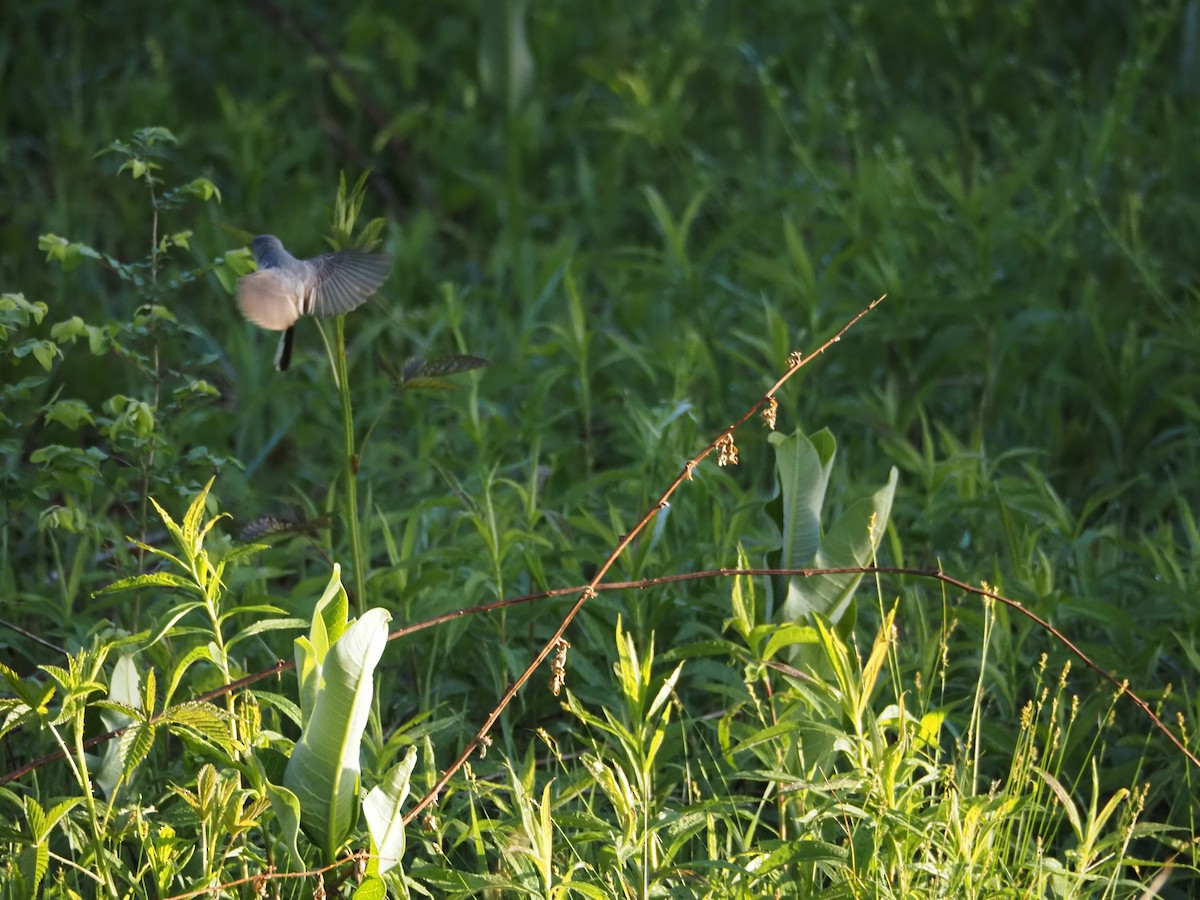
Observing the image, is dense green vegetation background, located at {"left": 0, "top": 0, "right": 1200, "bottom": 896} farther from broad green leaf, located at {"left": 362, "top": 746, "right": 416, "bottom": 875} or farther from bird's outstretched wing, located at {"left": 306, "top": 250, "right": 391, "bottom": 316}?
bird's outstretched wing, located at {"left": 306, "top": 250, "right": 391, "bottom": 316}

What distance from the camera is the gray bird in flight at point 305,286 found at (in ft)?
5.55

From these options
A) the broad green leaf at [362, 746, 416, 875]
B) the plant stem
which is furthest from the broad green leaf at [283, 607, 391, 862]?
the plant stem

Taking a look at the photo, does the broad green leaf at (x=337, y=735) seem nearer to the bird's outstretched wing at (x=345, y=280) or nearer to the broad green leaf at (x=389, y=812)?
the broad green leaf at (x=389, y=812)

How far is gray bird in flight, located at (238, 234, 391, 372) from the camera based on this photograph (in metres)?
1.69

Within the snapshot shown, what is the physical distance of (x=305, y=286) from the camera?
1.72m

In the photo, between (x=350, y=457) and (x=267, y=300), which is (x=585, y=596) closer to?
(x=350, y=457)

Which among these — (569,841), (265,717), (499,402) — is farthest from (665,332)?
(569,841)

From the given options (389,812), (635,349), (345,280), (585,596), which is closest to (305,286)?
(345,280)

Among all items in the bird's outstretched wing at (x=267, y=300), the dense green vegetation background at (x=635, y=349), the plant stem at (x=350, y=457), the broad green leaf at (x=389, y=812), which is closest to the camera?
the broad green leaf at (x=389, y=812)

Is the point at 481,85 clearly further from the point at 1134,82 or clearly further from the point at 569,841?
the point at 569,841

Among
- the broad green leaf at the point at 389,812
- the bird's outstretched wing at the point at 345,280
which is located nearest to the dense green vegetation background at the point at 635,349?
the broad green leaf at the point at 389,812

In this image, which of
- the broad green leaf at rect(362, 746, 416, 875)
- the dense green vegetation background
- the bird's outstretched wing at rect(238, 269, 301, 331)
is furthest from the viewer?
the dense green vegetation background

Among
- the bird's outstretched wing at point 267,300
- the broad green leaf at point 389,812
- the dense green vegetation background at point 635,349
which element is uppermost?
the bird's outstretched wing at point 267,300

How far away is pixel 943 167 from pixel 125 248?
7.82 ft
